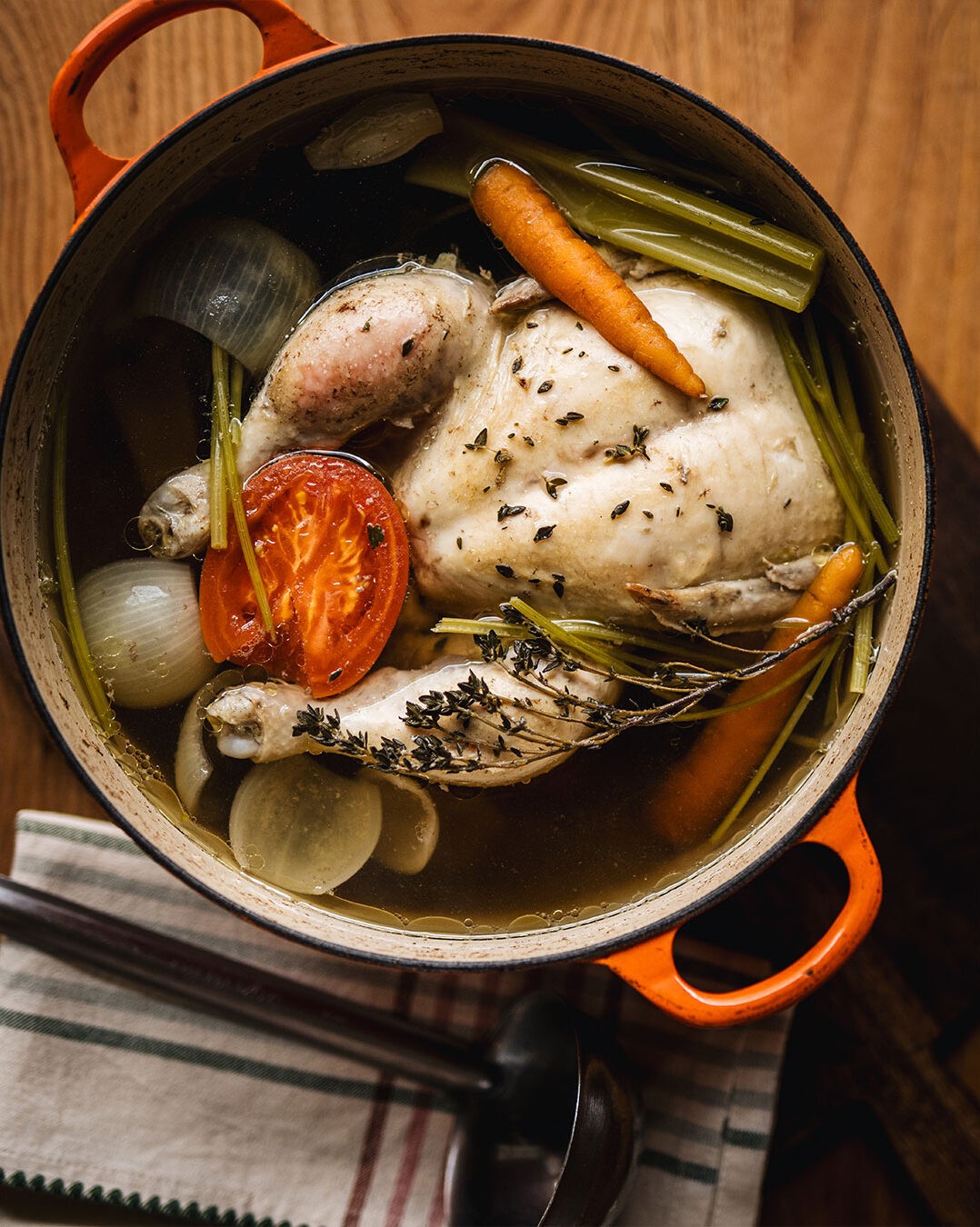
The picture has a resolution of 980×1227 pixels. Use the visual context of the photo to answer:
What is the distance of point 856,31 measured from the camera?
1.49m

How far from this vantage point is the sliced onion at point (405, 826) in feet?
4.74

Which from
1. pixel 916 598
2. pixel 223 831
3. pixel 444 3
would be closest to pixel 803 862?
pixel 916 598

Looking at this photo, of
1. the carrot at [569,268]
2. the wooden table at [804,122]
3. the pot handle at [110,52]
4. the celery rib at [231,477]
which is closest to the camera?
the pot handle at [110,52]

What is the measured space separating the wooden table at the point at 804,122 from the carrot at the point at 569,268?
0.94ft

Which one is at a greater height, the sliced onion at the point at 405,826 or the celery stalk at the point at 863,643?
the celery stalk at the point at 863,643

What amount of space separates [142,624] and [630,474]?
2.18 feet

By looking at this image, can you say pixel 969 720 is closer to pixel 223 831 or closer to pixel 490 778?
pixel 490 778

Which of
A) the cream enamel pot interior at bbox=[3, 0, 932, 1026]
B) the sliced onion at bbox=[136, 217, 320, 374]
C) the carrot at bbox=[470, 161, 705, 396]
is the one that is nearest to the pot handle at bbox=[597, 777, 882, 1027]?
the cream enamel pot interior at bbox=[3, 0, 932, 1026]

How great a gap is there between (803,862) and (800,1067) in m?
0.33

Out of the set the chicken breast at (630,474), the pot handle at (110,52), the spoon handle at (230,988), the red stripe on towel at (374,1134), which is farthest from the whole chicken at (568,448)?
the red stripe on towel at (374,1134)

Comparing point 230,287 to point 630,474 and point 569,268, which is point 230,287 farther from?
point 630,474

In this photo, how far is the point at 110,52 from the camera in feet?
3.83

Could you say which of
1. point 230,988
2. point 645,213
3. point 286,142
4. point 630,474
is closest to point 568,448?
point 630,474

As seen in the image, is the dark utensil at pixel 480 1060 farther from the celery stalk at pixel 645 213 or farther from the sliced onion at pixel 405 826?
the celery stalk at pixel 645 213
